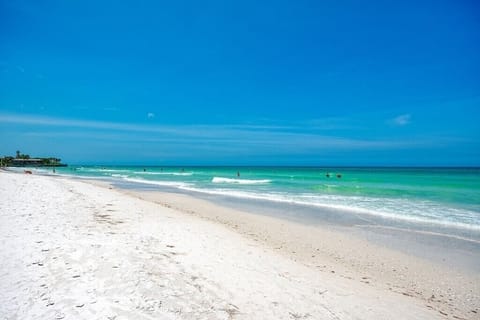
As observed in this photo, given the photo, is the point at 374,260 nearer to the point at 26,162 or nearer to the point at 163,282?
the point at 163,282

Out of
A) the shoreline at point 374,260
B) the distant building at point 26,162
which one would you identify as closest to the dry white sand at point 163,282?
the shoreline at point 374,260

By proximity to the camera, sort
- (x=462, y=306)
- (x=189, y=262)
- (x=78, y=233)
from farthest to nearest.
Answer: (x=78, y=233) < (x=189, y=262) < (x=462, y=306)

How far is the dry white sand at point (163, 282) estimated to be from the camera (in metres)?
3.20

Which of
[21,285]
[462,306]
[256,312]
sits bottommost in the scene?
[462,306]

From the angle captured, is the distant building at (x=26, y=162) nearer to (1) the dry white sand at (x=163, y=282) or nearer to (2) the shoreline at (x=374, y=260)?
(1) the dry white sand at (x=163, y=282)

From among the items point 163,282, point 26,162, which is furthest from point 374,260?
point 26,162

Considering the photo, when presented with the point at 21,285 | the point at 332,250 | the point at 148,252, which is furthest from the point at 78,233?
the point at 332,250

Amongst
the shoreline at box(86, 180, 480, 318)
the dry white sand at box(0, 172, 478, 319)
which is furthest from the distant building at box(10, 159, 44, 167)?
the shoreline at box(86, 180, 480, 318)

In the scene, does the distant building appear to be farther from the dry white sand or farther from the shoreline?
the shoreline

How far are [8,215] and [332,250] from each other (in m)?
8.61

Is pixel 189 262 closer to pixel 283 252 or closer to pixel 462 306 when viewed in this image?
pixel 283 252

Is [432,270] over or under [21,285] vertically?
under

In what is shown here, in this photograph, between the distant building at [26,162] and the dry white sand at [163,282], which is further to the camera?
the distant building at [26,162]

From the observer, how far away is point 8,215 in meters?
7.03
